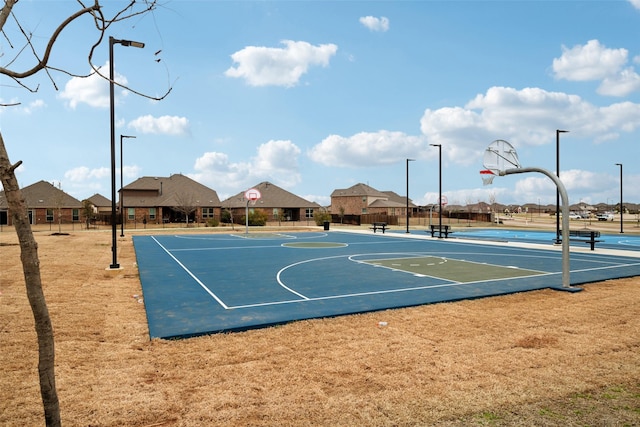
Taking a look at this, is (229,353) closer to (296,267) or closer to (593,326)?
(593,326)

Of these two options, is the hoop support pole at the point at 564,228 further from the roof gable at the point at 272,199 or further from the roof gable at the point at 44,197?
the roof gable at the point at 44,197

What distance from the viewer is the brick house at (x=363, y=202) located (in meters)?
84.7

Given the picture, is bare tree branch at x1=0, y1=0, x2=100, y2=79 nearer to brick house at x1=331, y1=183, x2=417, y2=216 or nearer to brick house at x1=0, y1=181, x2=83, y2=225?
brick house at x1=0, y1=181, x2=83, y2=225

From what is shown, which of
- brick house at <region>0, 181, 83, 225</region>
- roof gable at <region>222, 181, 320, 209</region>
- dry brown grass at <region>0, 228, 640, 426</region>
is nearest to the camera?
dry brown grass at <region>0, 228, 640, 426</region>

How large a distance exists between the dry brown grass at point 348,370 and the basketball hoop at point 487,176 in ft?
20.8

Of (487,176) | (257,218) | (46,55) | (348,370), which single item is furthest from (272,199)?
(46,55)

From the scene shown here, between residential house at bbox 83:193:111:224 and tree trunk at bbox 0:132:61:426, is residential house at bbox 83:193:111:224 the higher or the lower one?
the higher one

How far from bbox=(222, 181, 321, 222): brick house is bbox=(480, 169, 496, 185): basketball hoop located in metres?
56.0

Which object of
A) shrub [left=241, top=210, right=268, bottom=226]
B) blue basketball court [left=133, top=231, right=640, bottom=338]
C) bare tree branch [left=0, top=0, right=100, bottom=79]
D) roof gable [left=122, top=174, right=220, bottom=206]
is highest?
roof gable [left=122, top=174, right=220, bottom=206]

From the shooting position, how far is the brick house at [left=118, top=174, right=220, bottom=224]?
63.6m

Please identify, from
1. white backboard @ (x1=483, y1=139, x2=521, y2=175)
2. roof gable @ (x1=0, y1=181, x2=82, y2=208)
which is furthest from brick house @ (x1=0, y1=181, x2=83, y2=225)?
white backboard @ (x1=483, y1=139, x2=521, y2=175)

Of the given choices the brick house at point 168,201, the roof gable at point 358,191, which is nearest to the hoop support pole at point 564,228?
the brick house at point 168,201

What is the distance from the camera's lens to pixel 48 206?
63750mm

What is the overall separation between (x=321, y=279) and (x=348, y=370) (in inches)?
312
